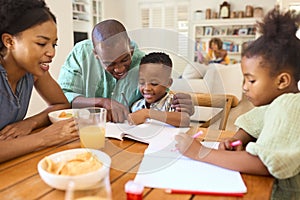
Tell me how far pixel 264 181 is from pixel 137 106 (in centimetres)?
87

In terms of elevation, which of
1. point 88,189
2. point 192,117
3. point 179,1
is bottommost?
point 192,117

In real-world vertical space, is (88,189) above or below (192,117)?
above

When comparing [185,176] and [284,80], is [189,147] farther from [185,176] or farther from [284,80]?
[284,80]

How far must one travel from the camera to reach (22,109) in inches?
47.2

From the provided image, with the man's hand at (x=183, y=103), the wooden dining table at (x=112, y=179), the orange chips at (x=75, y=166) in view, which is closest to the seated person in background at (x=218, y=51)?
the man's hand at (x=183, y=103)

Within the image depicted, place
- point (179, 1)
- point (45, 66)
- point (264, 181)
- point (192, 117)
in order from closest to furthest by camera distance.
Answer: point (264, 181)
point (45, 66)
point (192, 117)
point (179, 1)

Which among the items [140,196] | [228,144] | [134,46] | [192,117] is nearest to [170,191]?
[140,196]

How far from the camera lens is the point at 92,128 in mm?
940

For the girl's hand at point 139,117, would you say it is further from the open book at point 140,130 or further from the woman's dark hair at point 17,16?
the woman's dark hair at point 17,16

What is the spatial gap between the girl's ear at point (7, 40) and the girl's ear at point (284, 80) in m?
0.91

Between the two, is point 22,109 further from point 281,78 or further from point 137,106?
point 281,78

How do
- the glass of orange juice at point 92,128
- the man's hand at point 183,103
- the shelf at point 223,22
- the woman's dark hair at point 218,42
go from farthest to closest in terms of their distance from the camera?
the shelf at point 223,22 < the woman's dark hair at point 218,42 < the man's hand at point 183,103 < the glass of orange juice at point 92,128

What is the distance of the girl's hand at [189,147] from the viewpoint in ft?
2.66

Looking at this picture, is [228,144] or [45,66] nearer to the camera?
[228,144]
